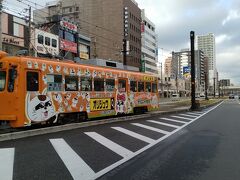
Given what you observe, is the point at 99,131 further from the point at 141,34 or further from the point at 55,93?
the point at 141,34

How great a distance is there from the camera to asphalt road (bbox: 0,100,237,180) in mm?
7539

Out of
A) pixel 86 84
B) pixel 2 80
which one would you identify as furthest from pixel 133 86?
pixel 2 80

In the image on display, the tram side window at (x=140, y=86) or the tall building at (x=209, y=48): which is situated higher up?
the tall building at (x=209, y=48)

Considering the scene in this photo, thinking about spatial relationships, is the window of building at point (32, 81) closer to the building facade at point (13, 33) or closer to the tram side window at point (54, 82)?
the tram side window at point (54, 82)

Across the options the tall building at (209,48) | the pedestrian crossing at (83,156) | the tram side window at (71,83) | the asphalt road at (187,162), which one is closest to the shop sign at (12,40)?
the tram side window at (71,83)

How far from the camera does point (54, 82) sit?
1609 cm

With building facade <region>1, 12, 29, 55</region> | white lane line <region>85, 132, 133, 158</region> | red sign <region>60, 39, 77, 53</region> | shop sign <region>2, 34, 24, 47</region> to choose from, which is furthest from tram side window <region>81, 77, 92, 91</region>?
red sign <region>60, 39, 77, 53</region>

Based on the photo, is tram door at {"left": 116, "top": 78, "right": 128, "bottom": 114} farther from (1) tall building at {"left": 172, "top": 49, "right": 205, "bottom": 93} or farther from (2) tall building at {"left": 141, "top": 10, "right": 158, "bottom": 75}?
(2) tall building at {"left": 141, "top": 10, "right": 158, "bottom": 75}

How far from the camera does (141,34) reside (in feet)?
434

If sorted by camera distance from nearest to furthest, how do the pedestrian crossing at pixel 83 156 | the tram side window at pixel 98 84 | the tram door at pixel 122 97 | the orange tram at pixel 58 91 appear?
the pedestrian crossing at pixel 83 156
the orange tram at pixel 58 91
the tram side window at pixel 98 84
the tram door at pixel 122 97

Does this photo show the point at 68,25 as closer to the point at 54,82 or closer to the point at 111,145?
the point at 54,82

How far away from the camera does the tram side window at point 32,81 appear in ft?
48.2

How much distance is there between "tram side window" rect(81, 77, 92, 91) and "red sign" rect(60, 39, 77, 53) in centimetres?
4001

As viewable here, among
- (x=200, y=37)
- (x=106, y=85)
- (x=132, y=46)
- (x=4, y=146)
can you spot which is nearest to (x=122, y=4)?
(x=132, y=46)
